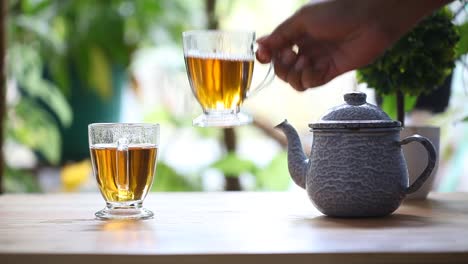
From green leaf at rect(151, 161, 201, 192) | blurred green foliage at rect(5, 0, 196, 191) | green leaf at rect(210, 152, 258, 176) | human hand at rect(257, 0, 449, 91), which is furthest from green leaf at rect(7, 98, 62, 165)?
human hand at rect(257, 0, 449, 91)

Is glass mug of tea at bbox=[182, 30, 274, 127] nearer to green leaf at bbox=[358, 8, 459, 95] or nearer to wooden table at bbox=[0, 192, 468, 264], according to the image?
wooden table at bbox=[0, 192, 468, 264]

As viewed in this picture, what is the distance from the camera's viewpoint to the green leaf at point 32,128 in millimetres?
2807

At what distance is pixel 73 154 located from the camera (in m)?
3.23

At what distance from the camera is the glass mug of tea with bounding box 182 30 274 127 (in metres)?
1.13

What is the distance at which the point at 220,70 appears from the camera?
3.76 ft

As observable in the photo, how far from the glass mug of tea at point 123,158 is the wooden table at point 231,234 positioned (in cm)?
5

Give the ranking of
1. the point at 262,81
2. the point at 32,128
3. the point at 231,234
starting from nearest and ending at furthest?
the point at 231,234 < the point at 262,81 < the point at 32,128

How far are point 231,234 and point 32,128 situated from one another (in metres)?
2.00

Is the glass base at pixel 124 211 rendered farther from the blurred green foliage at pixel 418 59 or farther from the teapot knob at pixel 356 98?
the blurred green foliage at pixel 418 59

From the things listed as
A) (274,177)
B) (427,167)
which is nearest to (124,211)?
(427,167)

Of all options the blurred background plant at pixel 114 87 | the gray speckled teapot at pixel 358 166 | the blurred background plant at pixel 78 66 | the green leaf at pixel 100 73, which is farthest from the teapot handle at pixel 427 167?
the green leaf at pixel 100 73

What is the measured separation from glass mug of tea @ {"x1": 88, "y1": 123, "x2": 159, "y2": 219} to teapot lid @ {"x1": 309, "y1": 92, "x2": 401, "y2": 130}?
25cm

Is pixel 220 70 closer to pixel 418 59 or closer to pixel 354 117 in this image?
pixel 354 117

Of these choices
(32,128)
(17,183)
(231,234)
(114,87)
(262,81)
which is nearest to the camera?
(231,234)
